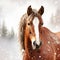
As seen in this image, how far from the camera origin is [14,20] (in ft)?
7.25

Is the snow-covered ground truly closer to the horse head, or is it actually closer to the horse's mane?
the horse's mane

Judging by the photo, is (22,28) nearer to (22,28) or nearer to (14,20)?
(22,28)

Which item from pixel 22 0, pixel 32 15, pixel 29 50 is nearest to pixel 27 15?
pixel 32 15

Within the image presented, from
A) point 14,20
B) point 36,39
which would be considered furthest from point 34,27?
point 14,20

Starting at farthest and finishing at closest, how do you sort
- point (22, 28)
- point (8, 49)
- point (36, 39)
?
point (8, 49) → point (22, 28) → point (36, 39)

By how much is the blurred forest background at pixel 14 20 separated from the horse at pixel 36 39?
0.14 m

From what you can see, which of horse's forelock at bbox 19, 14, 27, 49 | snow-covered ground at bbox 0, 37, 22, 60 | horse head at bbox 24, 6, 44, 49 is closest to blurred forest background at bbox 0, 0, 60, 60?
snow-covered ground at bbox 0, 37, 22, 60

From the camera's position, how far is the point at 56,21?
2.30 metres

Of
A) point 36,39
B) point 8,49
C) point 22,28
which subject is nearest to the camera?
point 36,39

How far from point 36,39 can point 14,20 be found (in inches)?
15.4

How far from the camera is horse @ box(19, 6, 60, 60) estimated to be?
188 cm

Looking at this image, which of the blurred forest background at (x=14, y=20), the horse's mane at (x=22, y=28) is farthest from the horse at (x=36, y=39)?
the blurred forest background at (x=14, y=20)

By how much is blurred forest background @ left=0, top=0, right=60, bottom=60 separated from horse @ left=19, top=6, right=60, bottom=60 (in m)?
0.14

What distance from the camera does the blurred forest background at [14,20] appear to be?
218 centimetres
